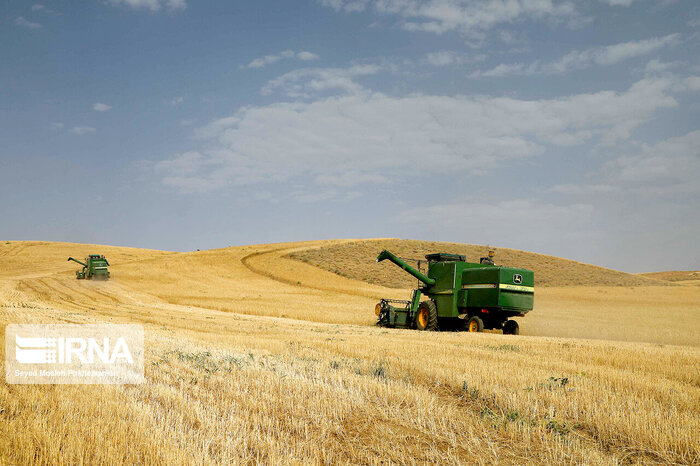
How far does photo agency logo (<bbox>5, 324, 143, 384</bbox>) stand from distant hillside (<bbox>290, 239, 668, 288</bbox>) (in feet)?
147

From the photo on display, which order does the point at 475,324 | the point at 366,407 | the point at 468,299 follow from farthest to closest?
the point at 468,299 < the point at 475,324 < the point at 366,407

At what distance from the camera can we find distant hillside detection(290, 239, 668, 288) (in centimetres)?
6066

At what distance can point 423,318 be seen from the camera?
2292 centimetres

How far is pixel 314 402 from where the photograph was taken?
6.38 meters

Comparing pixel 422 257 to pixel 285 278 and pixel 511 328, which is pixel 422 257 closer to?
pixel 285 278

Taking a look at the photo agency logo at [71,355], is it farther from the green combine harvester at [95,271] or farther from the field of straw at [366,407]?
the green combine harvester at [95,271]

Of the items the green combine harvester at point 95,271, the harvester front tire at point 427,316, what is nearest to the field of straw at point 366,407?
the harvester front tire at point 427,316

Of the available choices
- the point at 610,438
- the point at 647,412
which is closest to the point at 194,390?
the point at 610,438

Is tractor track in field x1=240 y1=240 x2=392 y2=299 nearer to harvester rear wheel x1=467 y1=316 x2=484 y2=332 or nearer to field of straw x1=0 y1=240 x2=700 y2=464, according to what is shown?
harvester rear wheel x1=467 y1=316 x2=484 y2=332

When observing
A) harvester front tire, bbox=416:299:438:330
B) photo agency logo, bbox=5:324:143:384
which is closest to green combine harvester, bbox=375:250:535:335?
harvester front tire, bbox=416:299:438:330

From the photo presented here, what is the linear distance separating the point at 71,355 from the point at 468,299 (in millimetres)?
16256

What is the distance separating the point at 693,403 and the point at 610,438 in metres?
2.16

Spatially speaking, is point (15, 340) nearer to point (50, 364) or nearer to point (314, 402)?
point (50, 364)

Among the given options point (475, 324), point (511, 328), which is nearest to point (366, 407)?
point (475, 324)
